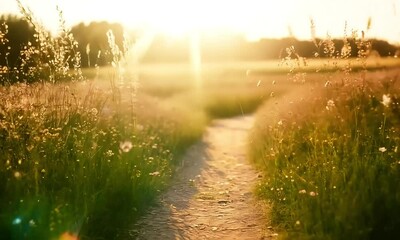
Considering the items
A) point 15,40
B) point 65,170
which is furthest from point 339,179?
point 15,40

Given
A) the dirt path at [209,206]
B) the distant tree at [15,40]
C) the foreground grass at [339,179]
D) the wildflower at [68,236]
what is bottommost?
Result: the dirt path at [209,206]

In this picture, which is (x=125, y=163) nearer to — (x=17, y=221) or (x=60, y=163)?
(x=60, y=163)

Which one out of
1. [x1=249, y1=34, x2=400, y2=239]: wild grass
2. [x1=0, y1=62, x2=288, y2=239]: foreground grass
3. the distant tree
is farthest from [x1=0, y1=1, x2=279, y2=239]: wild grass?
[x1=249, y1=34, x2=400, y2=239]: wild grass

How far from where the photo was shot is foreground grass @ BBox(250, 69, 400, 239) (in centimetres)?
444

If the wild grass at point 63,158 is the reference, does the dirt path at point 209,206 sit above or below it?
below

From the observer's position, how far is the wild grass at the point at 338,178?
4441 mm

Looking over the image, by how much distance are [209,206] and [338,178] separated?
217 cm

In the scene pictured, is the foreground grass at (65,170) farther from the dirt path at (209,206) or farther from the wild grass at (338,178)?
the wild grass at (338,178)

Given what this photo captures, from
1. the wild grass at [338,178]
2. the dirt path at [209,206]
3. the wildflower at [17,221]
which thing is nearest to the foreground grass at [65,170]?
the wildflower at [17,221]

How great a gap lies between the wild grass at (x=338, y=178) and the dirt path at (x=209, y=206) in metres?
0.33

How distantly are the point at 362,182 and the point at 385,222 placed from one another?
18.7 inches

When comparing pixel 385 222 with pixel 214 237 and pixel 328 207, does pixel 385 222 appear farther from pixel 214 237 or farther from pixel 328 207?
pixel 214 237

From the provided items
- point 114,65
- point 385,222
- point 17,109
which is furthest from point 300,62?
point 17,109

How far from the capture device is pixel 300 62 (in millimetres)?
7586
